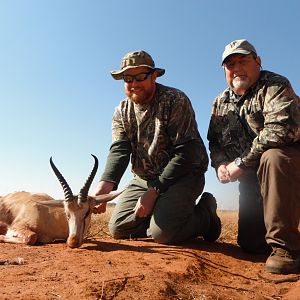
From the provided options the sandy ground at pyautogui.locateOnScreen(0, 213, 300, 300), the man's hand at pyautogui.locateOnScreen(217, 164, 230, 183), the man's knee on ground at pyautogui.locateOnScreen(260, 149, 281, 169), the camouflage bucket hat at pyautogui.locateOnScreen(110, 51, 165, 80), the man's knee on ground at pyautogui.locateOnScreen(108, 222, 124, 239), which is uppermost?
the camouflage bucket hat at pyautogui.locateOnScreen(110, 51, 165, 80)

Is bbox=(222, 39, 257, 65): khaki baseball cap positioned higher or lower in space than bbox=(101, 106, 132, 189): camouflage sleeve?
higher

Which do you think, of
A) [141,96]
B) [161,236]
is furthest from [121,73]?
[161,236]

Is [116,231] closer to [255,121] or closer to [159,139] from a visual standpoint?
[159,139]

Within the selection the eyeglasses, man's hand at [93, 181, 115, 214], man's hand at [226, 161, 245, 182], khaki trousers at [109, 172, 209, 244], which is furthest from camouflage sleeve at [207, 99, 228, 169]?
man's hand at [93, 181, 115, 214]

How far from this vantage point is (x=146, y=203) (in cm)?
543

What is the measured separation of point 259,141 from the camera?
4.33 metres

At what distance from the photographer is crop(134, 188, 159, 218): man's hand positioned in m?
5.41

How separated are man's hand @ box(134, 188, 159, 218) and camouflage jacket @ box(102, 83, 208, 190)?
14cm

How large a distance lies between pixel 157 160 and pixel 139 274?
2.53m

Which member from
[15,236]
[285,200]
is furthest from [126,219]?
[285,200]

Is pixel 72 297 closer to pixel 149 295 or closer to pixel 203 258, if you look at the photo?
pixel 149 295

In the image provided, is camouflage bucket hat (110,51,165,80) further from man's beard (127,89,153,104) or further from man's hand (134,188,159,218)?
man's hand (134,188,159,218)

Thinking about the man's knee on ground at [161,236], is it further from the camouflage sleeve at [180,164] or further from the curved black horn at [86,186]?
the curved black horn at [86,186]

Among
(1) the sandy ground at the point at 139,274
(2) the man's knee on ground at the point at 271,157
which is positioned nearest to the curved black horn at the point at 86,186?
(1) the sandy ground at the point at 139,274
